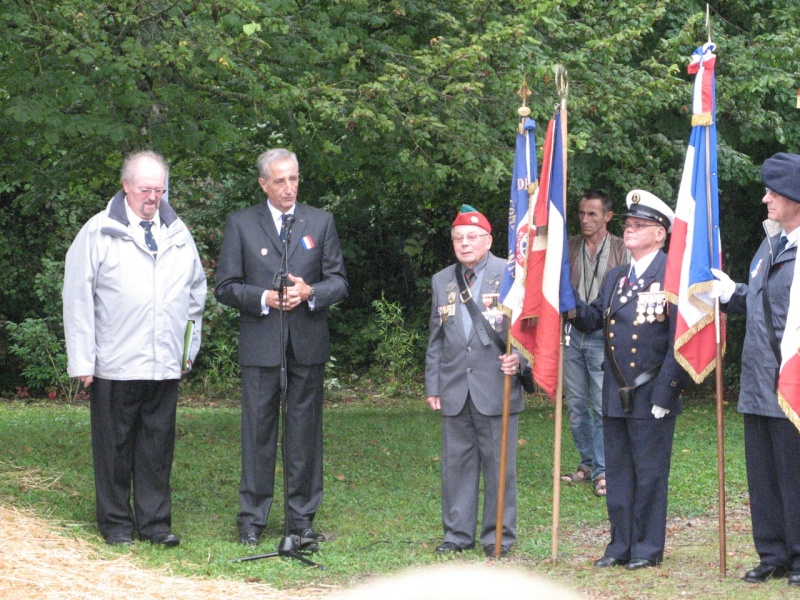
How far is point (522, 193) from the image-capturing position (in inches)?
268

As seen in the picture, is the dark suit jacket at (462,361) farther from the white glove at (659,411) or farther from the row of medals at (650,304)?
the white glove at (659,411)

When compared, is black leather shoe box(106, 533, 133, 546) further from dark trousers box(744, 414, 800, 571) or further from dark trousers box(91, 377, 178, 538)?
dark trousers box(744, 414, 800, 571)

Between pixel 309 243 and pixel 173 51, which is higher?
pixel 173 51

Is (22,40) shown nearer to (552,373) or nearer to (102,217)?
(102,217)

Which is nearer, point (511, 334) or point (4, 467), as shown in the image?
point (511, 334)

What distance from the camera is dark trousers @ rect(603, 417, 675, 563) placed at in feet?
19.9

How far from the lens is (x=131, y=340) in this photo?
6605 millimetres

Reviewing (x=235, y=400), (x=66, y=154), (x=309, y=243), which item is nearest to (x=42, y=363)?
(x=235, y=400)

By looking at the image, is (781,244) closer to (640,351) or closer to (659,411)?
(640,351)

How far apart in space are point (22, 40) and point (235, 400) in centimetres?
801

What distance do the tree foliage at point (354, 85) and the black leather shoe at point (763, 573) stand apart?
355 centimetres

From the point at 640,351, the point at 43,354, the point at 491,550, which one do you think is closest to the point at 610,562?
the point at 491,550

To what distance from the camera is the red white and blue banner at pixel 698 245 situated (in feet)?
19.3

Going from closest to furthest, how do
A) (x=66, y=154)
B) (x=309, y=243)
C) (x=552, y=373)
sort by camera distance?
1. (x=552, y=373)
2. (x=309, y=243)
3. (x=66, y=154)
